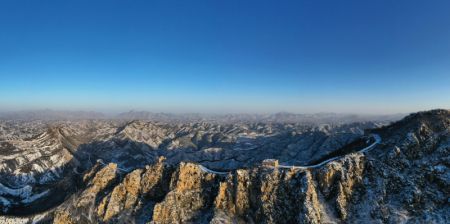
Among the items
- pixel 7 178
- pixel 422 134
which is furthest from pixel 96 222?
pixel 7 178

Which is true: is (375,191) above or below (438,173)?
below

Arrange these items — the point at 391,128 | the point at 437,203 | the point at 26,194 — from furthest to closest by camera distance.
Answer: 1. the point at 26,194
2. the point at 391,128
3. the point at 437,203

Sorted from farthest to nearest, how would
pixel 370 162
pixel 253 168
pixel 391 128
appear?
pixel 391 128
pixel 253 168
pixel 370 162

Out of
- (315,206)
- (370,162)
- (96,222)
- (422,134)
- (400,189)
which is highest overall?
(422,134)

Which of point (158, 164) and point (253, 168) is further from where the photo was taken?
point (158, 164)

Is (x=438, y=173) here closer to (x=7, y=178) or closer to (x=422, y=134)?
(x=422, y=134)

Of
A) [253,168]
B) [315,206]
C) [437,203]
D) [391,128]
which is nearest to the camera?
[437,203]

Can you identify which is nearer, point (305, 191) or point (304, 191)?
point (305, 191)

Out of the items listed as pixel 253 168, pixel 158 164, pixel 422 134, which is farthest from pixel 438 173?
pixel 158 164

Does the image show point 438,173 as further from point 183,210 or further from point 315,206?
point 183,210
